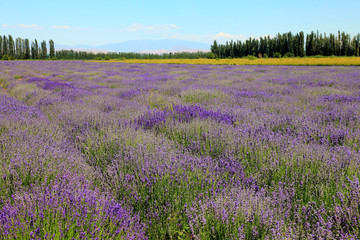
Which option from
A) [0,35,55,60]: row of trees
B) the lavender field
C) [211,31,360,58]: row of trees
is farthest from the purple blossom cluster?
[0,35,55,60]: row of trees

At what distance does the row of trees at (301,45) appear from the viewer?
47938 millimetres

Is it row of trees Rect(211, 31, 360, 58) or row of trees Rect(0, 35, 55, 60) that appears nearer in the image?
row of trees Rect(211, 31, 360, 58)

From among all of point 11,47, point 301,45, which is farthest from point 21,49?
point 301,45

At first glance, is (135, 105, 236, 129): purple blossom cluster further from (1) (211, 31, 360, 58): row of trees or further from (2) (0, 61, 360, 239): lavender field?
(1) (211, 31, 360, 58): row of trees

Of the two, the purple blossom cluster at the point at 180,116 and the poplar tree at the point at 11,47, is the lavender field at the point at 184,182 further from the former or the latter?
the poplar tree at the point at 11,47

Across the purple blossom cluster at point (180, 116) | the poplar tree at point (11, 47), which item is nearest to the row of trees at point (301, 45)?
the purple blossom cluster at point (180, 116)

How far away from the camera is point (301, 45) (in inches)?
2046

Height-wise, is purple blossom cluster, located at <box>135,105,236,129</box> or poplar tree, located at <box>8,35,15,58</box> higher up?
A: poplar tree, located at <box>8,35,15,58</box>

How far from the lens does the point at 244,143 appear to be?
117 inches

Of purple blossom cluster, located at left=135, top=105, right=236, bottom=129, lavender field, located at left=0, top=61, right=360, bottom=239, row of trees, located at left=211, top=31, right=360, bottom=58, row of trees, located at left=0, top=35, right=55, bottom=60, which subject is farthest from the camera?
row of trees, located at left=0, top=35, right=55, bottom=60

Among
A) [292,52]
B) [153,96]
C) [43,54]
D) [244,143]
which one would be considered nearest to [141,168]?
[244,143]

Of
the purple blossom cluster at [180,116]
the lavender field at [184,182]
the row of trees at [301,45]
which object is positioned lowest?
the lavender field at [184,182]

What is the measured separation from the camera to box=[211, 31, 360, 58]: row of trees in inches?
1887

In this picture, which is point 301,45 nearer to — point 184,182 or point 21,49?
point 184,182
